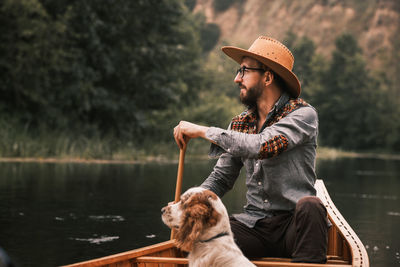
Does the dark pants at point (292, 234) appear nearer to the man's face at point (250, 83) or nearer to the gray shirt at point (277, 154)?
the gray shirt at point (277, 154)

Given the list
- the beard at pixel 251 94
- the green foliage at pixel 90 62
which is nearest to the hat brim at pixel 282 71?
the beard at pixel 251 94

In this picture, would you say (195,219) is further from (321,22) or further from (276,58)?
(321,22)

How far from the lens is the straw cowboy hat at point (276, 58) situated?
165 inches

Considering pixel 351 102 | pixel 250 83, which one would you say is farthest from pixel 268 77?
pixel 351 102

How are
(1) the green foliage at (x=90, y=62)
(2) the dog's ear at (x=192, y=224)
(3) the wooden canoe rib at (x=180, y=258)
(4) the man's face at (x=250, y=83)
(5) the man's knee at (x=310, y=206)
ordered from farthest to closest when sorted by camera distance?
(1) the green foliage at (x=90, y=62), (4) the man's face at (x=250, y=83), (5) the man's knee at (x=310, y=206), (3) the wooden canoe rib at (x=180, y=258), (2) the dog's ear at (x=192, y=224)

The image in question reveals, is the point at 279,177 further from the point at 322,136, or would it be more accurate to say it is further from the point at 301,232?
the point at 322,136

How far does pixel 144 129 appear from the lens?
30.9 meters

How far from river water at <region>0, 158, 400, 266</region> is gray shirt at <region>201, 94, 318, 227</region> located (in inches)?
115

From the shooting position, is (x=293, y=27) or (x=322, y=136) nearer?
(x=322, y=136)

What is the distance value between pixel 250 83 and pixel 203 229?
1319 mm

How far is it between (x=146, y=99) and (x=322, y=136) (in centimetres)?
4189

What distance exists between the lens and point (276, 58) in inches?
166

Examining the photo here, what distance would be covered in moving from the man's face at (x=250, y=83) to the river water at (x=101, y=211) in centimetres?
311

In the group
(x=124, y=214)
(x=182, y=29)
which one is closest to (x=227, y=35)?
(x=182, y=29)
